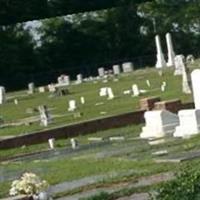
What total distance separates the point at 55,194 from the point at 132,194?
67.0 inches

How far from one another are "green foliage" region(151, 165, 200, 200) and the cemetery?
17mm

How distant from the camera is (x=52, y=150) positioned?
24656mm

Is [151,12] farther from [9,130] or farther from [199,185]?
[199,185]

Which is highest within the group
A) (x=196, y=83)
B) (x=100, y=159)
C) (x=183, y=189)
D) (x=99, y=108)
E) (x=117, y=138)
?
(x=196, y=83)

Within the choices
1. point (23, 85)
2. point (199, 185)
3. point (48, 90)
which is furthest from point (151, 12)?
point (199, 185)

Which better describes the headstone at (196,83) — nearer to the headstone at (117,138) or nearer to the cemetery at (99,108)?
the cemetery at (99,108)

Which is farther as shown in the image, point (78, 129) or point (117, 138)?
point (78, 129)

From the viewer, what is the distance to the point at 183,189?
408 inches

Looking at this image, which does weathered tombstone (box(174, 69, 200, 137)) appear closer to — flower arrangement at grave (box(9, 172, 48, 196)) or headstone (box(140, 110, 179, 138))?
headstone (box(140, 110, 179, 138))

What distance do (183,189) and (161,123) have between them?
13.6m

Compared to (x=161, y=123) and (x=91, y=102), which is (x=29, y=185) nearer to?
(x=161, y=123)

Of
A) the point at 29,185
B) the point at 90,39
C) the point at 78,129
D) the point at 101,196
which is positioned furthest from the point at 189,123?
the point at 90,39

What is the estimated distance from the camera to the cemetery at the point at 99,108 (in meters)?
16.7

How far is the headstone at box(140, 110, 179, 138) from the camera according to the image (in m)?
23.9
